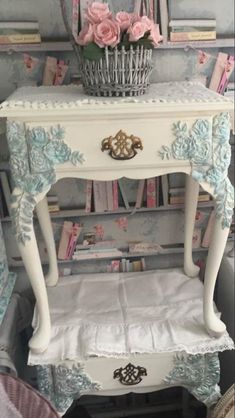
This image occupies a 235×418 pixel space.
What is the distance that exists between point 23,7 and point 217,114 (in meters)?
0.63

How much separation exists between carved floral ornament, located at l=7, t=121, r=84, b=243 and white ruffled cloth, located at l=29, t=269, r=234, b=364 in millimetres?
352

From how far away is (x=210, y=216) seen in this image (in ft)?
4.77

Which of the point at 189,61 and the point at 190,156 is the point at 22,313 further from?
the point at 189,61

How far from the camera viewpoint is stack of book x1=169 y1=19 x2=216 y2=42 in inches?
49.1

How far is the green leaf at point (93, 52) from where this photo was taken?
3.04 feet

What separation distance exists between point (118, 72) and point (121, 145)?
16 centimetres

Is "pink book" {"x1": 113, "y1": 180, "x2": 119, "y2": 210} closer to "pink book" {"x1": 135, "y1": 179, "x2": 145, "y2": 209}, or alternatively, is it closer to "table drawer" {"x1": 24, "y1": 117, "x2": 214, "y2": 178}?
"pink book" {"x1": 135, "y1": 179, "x2": 145, "y2": 209}

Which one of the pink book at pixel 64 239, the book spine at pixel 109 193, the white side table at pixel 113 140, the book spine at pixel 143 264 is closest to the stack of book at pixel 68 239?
the pink book at pixel 64 239

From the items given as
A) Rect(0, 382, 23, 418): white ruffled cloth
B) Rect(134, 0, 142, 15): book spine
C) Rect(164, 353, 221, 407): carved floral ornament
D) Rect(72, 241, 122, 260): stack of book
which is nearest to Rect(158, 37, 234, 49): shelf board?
Rect(134, 0, 142, 15): book spine

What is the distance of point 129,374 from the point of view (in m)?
1.15

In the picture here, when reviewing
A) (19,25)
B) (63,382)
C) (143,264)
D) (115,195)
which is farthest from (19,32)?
(63,382)

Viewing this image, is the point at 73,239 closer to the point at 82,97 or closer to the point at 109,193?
the point at 109,193

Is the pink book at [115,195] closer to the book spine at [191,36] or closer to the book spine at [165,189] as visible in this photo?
the book spine at [165,189]

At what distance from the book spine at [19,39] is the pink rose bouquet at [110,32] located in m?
0.32
